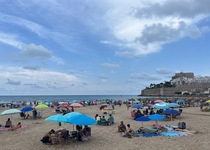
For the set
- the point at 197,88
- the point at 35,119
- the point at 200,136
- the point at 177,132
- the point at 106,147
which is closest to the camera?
the point at 106,147

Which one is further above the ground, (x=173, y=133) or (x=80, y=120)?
(x=80, y=120)

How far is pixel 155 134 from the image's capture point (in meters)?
15.0

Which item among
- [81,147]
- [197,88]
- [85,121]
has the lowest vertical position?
[81,147]

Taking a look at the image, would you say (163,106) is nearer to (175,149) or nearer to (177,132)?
(177,132)

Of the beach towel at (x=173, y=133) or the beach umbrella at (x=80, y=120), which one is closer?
the beach umbrella at (x=80, y=120)

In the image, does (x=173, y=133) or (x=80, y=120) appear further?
(x=173, y=133)

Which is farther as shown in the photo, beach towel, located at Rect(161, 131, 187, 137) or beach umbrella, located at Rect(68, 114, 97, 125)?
beach towel, located at Rect(161, 131, 187, 137)

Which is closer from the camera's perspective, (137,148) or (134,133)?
(137,148)

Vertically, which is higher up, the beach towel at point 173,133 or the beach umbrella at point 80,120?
the beach umbrella at point 80,120

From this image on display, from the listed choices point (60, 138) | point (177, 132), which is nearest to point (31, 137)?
point (60, 138)

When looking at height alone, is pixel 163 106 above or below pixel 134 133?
above

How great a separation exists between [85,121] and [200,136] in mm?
6894

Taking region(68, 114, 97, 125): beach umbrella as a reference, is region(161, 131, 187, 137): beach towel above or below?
below

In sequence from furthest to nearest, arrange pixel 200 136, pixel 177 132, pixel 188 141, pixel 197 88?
pixel 197 88
pixel 177 132
pixel 200 136
pixel 188 141
